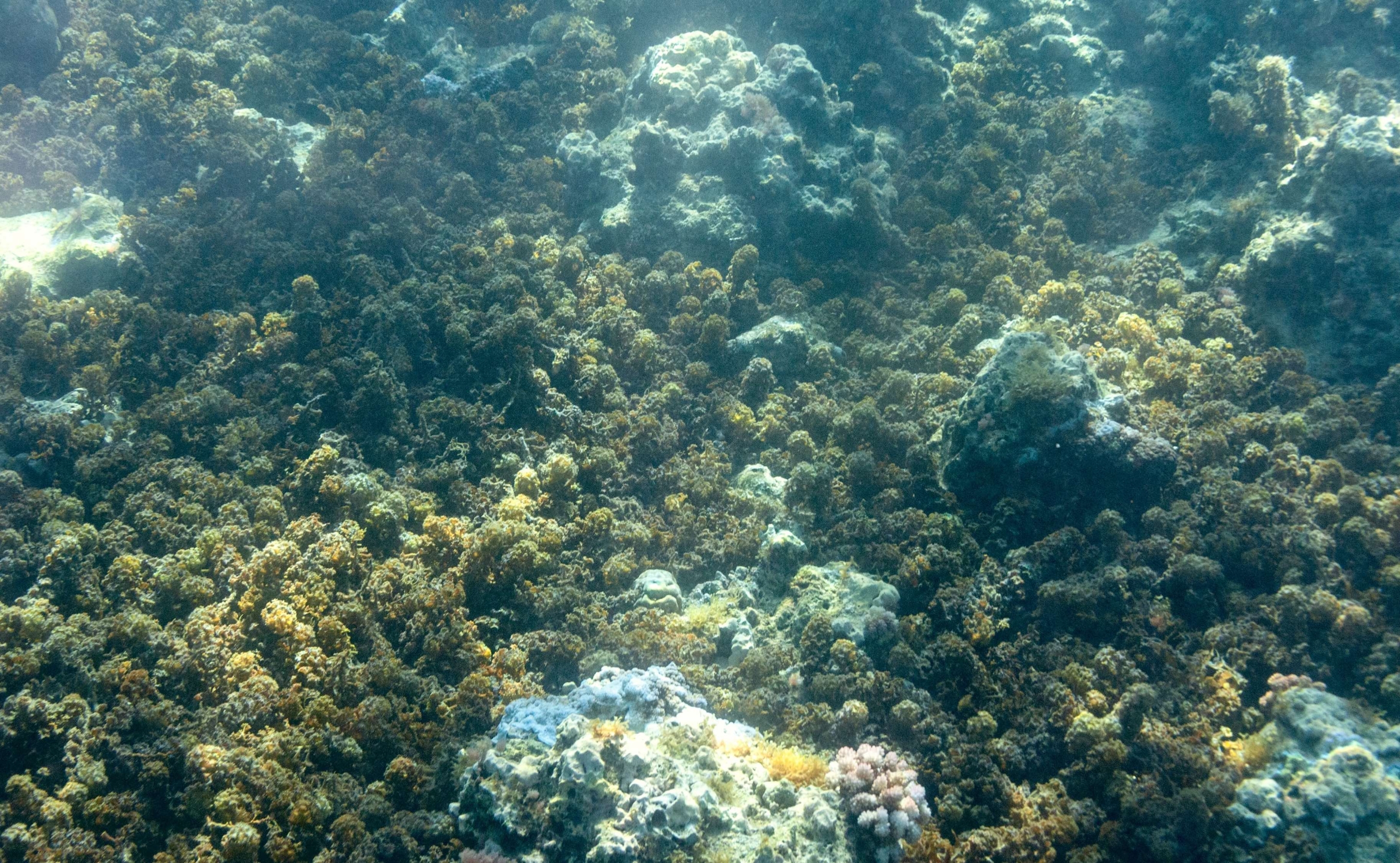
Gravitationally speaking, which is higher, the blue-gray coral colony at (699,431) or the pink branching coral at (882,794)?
the blue-gray coral colony at (699,431)

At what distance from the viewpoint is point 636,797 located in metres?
8.94

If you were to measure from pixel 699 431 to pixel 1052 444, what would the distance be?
6.46 meters

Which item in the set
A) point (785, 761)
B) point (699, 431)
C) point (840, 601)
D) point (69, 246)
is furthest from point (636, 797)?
point (69, 246)

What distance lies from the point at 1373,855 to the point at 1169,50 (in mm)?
19042

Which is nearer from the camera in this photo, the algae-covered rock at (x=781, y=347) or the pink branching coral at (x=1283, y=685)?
the pink branching coral at (x=1283, y=685)

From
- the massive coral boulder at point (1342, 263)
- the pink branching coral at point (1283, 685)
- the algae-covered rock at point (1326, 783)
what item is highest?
the massive coral boulder at point (1342, 263)

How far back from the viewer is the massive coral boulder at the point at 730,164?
18.1 metres

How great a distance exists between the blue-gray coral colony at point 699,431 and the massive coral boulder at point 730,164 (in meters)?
0.13

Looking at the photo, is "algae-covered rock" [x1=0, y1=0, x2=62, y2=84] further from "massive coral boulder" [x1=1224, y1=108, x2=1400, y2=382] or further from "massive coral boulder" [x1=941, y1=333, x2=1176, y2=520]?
"massive coral boulder" [x1=1224, y1=108, x2=1400, y2=382]

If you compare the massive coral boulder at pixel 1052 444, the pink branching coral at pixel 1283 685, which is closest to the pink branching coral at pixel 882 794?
the pink branching coral at pixel 1283 685

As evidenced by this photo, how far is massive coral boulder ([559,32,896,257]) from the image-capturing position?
18.1 meters

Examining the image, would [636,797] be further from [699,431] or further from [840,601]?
[699,431]

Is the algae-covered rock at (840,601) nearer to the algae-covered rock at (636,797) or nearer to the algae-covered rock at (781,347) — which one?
the algae-covered rock at (636,797)

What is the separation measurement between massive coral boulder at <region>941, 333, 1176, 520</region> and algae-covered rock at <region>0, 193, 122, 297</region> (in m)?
18.5
